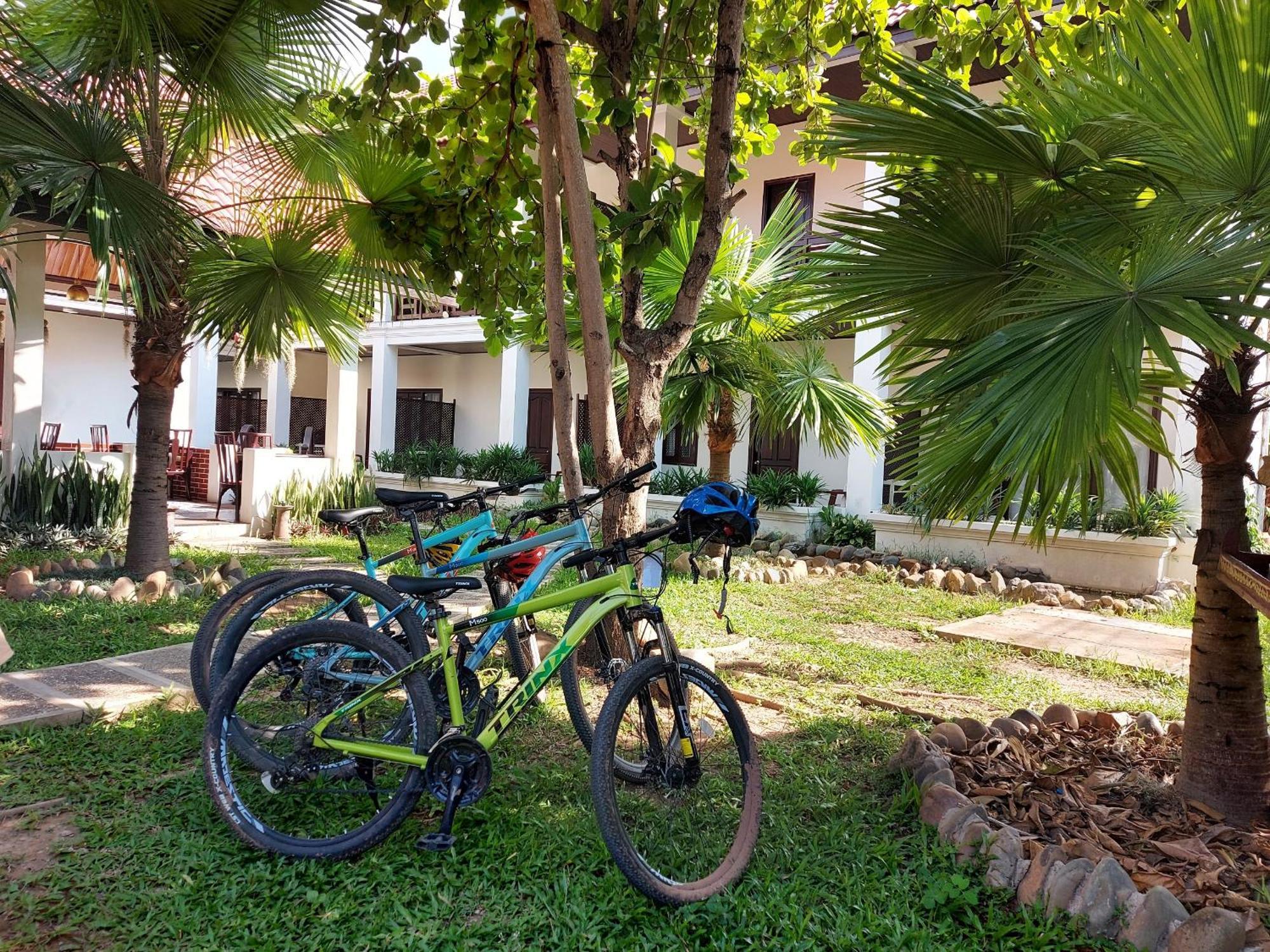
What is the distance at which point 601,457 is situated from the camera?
410 cm

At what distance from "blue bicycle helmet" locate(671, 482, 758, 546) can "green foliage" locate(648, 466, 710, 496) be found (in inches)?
354

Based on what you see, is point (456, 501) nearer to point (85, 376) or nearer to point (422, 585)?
point (422, 585)

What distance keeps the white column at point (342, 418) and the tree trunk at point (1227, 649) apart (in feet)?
34.7

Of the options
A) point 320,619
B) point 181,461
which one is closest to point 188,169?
point 320,619

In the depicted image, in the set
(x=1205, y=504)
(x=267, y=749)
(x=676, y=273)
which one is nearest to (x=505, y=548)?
(x=267, y=749)

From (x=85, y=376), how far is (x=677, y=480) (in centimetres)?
1169

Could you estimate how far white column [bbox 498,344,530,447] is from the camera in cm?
1466

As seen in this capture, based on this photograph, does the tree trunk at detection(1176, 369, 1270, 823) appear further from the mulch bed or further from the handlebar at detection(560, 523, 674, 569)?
the handlebar at detection(560, 523, 674, 569)

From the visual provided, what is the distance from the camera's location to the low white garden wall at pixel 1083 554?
8.63 meters

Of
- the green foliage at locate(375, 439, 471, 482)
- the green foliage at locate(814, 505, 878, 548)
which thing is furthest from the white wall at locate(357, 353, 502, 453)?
the green foliage at locate(814, 505, 878, 548)

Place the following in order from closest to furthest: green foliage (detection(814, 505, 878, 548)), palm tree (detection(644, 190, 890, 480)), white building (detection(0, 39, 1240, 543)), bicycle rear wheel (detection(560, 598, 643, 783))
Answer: bicycle rear wheel (detection(560, 598, 643, 783)) → palm tree (detection(644, 190, 890, 480)) → white building (detection(0, 39, 1240, 543)) → green foliage (detection(814, 505, 878, 548))

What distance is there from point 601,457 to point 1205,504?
7.79ft

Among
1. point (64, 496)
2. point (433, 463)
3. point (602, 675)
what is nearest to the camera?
point (602, 675)

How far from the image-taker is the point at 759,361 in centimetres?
813
